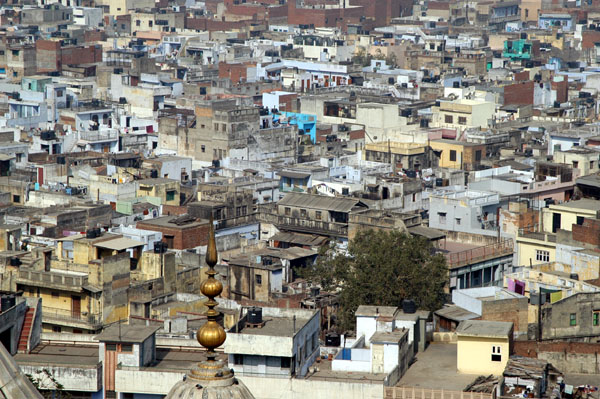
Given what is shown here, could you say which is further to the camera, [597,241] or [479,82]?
[479,82]

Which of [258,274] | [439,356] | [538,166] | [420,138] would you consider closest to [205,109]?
[420,138]

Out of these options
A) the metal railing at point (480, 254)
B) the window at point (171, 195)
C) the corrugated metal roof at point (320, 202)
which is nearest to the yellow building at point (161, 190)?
the window at point (171, 195)

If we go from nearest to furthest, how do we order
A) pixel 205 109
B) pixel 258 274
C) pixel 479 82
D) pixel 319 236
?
1. pixel 258 274
2. pixel 319 236
3. pixel 205 109
4. pixel 479 82

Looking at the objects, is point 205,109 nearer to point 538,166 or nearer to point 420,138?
point 420,138

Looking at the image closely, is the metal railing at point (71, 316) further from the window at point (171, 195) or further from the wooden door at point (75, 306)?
the window at point (171, 195)

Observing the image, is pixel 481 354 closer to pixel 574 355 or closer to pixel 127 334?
pixel 574 355

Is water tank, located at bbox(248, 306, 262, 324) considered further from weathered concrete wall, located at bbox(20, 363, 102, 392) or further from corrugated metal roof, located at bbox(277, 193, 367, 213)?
corrugated metal roof, located at bbox(277, 193, 367, 213)

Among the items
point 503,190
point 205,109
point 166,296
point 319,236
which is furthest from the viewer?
point 205,109
